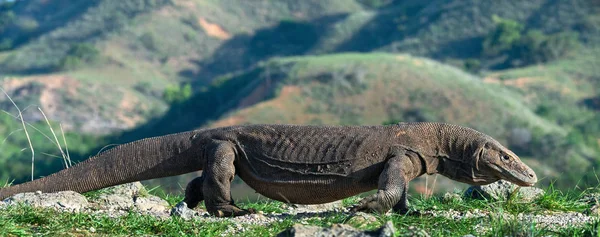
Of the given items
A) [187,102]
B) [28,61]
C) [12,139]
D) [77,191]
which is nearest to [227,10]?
[28,61]

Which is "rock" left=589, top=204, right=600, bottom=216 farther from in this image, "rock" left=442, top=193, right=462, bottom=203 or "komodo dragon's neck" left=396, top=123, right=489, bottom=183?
"rock" left=442, top=193, right=462, bottom=203

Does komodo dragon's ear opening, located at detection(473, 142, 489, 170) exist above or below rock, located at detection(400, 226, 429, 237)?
below

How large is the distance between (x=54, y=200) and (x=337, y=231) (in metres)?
3.33

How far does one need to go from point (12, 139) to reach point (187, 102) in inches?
972

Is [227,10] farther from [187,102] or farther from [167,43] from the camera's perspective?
[187,102]

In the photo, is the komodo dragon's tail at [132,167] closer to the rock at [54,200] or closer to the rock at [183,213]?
the rock at [54,200]

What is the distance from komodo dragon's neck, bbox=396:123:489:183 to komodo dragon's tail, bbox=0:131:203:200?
2.10 meters

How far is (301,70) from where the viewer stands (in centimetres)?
8456

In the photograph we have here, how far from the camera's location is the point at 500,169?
30.5 ft

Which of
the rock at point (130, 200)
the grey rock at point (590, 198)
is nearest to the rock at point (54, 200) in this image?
the rock at point (130, 200)

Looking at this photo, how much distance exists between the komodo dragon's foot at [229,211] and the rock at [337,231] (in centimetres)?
250

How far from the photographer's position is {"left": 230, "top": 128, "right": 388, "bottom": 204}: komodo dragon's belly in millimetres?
9242

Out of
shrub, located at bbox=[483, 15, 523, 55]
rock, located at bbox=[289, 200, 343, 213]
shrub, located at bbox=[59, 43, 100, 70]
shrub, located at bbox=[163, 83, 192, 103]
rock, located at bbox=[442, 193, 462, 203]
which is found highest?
rock, located at bbox=[442, 193, 462, 203]

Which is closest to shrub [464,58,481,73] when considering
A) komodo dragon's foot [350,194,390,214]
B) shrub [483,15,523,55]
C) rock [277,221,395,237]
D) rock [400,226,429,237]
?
shrub [483,15,523,55]
